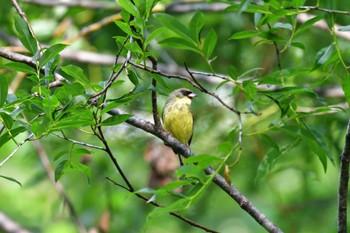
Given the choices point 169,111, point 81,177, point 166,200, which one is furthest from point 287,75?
point 81,177

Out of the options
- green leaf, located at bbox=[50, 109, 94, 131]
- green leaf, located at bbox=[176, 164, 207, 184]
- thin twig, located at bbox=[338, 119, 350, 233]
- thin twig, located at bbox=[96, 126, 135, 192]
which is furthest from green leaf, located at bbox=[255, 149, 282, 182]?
green leaf, located at bbox=[50, 109, 94, 131]

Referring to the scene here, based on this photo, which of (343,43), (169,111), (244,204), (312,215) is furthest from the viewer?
(343,43)

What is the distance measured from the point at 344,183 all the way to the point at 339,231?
0.19 metres

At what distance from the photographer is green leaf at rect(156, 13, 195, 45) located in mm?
2537

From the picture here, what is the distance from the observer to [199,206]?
6.40m

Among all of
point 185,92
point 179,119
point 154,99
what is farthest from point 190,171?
point 185,92

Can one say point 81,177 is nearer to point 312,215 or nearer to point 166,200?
point 166,200

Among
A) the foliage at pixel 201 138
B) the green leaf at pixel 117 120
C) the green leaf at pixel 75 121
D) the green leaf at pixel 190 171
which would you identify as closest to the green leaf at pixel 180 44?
the green leaf at pixel 117 120

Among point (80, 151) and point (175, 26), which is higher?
point (175, 26)

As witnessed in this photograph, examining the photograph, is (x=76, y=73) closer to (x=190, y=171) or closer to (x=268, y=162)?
(x=190, y=171)

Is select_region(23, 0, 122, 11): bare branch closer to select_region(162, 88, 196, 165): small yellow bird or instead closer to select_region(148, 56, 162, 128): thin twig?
select_region(162, 88, 196, 165): small yellow bird

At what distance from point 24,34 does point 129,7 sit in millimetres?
380

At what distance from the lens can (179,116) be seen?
16.5ft

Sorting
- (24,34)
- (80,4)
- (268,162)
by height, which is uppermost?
(24,34)
